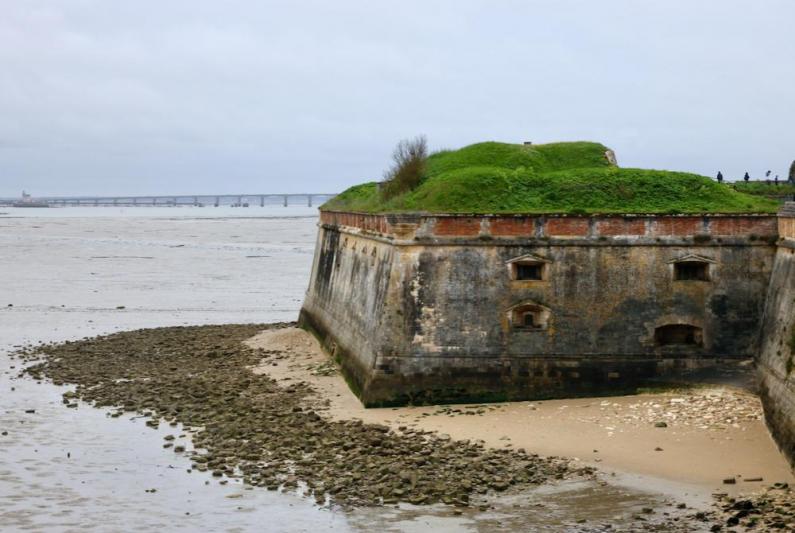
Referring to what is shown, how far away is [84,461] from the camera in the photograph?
69.4 ft

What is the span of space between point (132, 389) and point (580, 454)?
13.4 metres

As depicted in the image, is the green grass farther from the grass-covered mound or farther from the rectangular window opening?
the rectangular window opening

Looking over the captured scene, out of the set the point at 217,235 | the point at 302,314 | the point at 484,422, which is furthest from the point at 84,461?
the point at 217,235

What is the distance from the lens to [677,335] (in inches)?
970

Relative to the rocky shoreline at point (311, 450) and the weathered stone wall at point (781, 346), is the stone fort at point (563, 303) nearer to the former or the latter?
the weathered stone wall at point (781, 346)

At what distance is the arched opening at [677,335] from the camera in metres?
24.5

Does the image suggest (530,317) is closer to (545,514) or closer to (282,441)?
(282,441)

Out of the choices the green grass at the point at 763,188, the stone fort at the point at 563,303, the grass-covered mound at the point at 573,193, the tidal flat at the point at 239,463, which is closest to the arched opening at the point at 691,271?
the stone fort at the point at 563,303

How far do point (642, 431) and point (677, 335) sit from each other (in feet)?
12.9

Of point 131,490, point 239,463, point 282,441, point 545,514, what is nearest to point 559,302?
point 282,441

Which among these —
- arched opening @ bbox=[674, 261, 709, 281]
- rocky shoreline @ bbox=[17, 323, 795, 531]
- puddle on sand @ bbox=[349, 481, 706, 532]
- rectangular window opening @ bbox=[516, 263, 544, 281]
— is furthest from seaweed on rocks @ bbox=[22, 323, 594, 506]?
arched opening @ bbox=[674, 261, 709, 281]

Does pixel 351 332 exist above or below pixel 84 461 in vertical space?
above

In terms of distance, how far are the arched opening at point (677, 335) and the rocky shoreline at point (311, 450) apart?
19.8 feet

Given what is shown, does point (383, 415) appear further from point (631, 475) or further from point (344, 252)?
point (344, 252)
